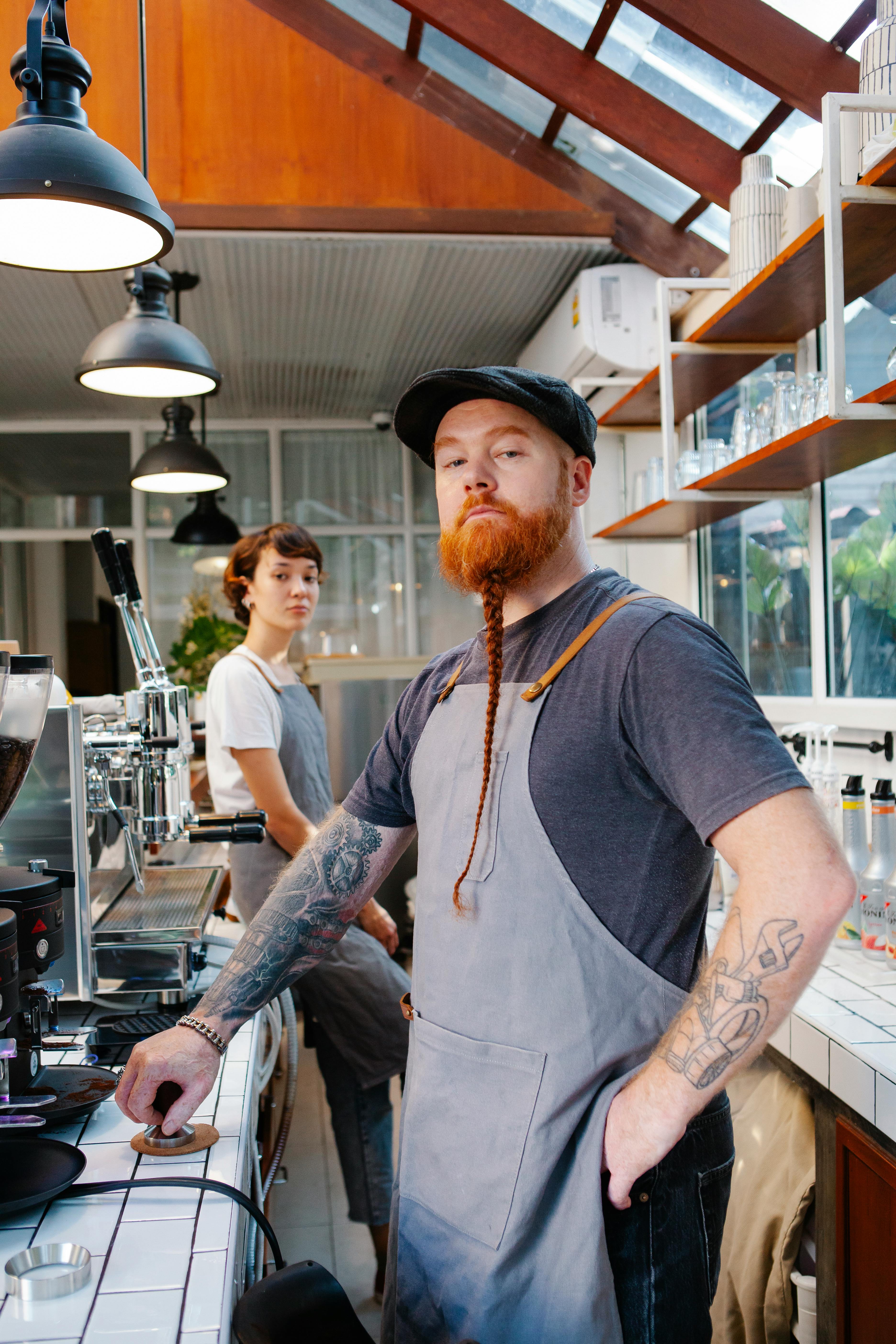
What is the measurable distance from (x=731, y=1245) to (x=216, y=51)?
4.03 m

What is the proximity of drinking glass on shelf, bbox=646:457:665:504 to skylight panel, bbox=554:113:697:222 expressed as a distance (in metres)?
1.05

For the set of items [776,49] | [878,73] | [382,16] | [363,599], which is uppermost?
[382,16]

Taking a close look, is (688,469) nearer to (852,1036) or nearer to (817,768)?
(817,768)

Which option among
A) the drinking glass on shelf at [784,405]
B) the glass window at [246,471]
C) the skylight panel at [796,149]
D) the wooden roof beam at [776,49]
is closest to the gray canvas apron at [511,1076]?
the drinking glass on shelf at [784,405]

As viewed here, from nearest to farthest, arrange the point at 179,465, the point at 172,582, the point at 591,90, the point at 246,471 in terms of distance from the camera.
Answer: the point at 591,90
the point at 179,465
the point at 172,582
the point at 246,471

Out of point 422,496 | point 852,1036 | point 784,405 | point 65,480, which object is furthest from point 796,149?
point 65,480

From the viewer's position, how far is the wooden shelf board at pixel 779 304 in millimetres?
1813

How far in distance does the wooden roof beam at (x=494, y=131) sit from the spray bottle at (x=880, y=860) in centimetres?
236

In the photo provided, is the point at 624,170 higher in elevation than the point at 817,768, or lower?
higher

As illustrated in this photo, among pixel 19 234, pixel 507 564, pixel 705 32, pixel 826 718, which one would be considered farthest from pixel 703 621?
pixel 705 32

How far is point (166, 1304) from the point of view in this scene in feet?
2.57

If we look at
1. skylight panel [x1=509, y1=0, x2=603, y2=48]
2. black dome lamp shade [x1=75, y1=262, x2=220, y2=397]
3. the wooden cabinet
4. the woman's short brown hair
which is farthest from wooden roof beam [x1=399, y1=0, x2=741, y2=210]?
the wooden cabinet

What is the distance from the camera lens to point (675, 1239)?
100 centimetres

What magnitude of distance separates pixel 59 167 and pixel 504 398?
2.42ft
